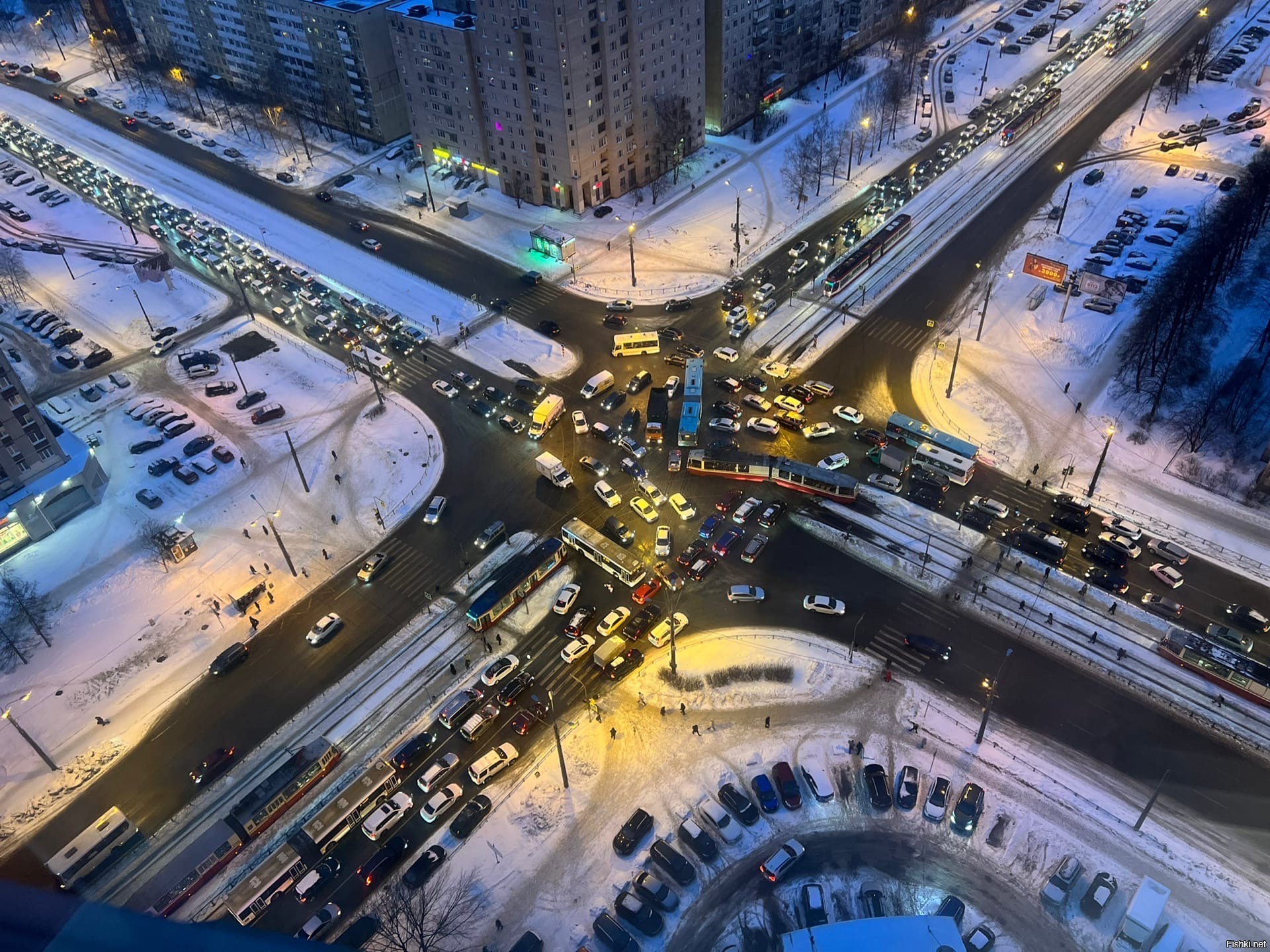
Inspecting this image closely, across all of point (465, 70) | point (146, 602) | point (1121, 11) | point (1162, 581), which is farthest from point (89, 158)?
point (1121, 11)

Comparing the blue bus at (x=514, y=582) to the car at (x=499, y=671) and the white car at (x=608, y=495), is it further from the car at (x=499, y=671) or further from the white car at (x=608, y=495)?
the white car at (x=608, y=495)

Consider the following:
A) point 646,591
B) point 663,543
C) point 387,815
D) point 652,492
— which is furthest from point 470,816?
point 652,492

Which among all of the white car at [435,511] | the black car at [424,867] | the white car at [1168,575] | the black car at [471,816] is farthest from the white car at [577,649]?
the white car at [1168,575]

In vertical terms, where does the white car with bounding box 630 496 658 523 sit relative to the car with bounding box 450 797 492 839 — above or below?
above

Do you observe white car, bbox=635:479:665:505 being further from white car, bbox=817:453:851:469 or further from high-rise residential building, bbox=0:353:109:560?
high-rise residential building, bbox=0:353:109:560

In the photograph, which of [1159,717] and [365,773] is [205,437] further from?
[1159,717]

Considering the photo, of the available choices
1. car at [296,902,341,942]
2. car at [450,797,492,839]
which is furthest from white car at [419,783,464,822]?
car at [296,902,341,942]
